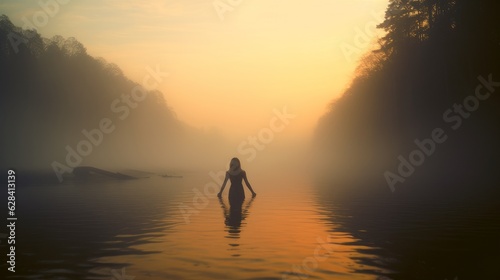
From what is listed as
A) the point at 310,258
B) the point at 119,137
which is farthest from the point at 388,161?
the point at 310,258

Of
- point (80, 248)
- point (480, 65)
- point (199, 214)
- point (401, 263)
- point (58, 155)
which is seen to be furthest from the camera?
point (58, 155)

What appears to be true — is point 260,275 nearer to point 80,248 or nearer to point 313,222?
point 80,248

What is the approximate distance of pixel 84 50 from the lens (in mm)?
74125

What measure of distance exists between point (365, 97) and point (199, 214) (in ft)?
134
